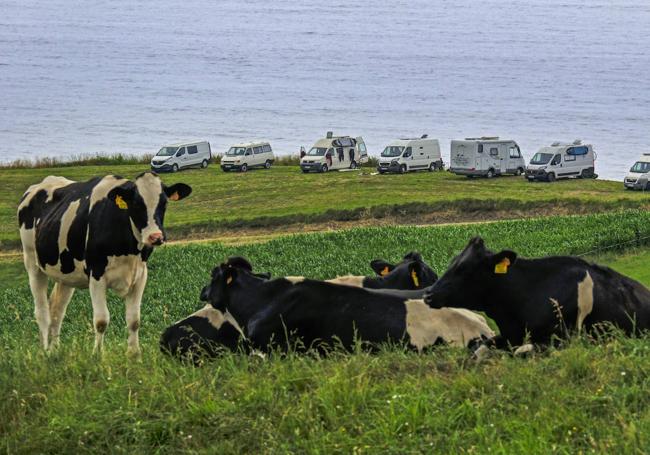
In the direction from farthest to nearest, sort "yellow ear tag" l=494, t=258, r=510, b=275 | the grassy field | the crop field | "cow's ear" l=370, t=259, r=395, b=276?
the grassy field → "cow's ear" l=370, t=259, r=395, b=276 → "yellow ear tag" l=494, t=258, r=510, b=275 → the crop field

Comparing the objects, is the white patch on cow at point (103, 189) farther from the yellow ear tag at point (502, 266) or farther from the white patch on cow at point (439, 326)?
the yellow ear tag at point (502, 266)

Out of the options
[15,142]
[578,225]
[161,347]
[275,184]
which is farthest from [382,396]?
[15,142]

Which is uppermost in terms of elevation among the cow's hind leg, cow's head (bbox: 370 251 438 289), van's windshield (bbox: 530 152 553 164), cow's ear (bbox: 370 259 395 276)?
cow's head (bbox: 370 251 438 289)

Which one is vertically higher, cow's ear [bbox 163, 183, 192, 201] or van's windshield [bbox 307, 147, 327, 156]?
cow's ear [bbox 163, 183, 192, 201]

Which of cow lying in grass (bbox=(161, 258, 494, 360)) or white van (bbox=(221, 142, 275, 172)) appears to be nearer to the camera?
cow lying in grass (bbox=(161, 258, 494, 360))

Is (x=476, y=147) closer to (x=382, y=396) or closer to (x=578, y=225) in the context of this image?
(x=578, y=225)

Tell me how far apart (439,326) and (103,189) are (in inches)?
212

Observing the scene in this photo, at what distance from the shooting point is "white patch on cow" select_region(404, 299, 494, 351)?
40.7 feet

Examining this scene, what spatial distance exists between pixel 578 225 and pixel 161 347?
80.2 ft

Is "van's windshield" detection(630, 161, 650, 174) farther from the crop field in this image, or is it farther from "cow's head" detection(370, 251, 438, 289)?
the crop field

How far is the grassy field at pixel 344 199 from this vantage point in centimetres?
4944

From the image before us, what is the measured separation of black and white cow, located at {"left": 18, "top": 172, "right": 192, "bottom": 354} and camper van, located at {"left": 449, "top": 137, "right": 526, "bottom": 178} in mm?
53453

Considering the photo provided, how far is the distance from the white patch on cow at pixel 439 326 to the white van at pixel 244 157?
61736mm

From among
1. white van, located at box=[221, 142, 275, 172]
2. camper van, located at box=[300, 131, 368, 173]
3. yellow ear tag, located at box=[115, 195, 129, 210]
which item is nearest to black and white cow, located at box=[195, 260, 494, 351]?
yellow ear tag, located at box=[115, 195, 129, 210]
